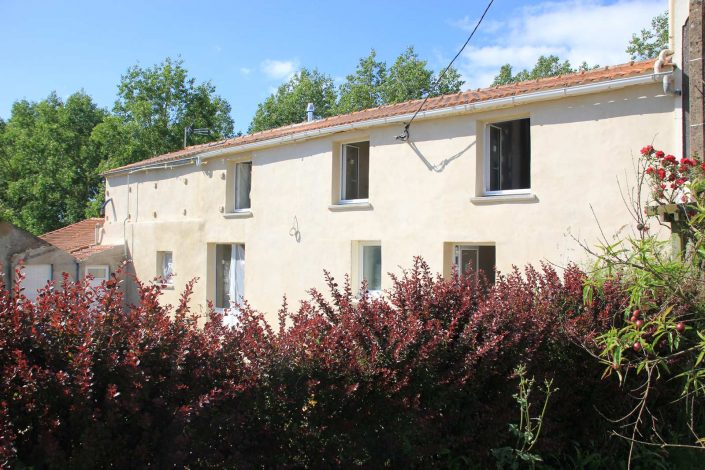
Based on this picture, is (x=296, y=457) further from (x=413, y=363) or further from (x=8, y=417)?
(x=8, y=417)

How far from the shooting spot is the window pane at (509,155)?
36.0 ft

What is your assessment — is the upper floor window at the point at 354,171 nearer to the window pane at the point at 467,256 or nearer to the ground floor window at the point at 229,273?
the window pane at the point at 467,256

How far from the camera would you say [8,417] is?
3.12 meters

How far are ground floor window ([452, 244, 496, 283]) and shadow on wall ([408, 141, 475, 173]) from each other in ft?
4.97

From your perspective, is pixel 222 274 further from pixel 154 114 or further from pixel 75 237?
pixel 154 114

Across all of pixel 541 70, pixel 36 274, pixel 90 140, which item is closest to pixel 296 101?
pixel 90 140

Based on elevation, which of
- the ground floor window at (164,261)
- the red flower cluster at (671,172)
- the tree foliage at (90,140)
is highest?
the tree foliage at (90,140)

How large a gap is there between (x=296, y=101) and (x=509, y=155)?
1345 inches

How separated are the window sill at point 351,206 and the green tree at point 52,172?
25.2 meters

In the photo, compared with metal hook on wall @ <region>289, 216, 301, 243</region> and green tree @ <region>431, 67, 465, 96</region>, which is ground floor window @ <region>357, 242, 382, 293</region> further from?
green tree @ <region>431, 67, 465, 96</region>

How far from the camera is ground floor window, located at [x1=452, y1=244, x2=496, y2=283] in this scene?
11.5 m

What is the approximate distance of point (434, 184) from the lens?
11.5 m

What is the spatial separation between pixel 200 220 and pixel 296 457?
1348cm

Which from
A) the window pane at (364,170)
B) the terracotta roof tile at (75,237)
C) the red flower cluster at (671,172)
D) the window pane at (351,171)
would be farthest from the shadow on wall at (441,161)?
the terracotta roof tile at (75,237)
